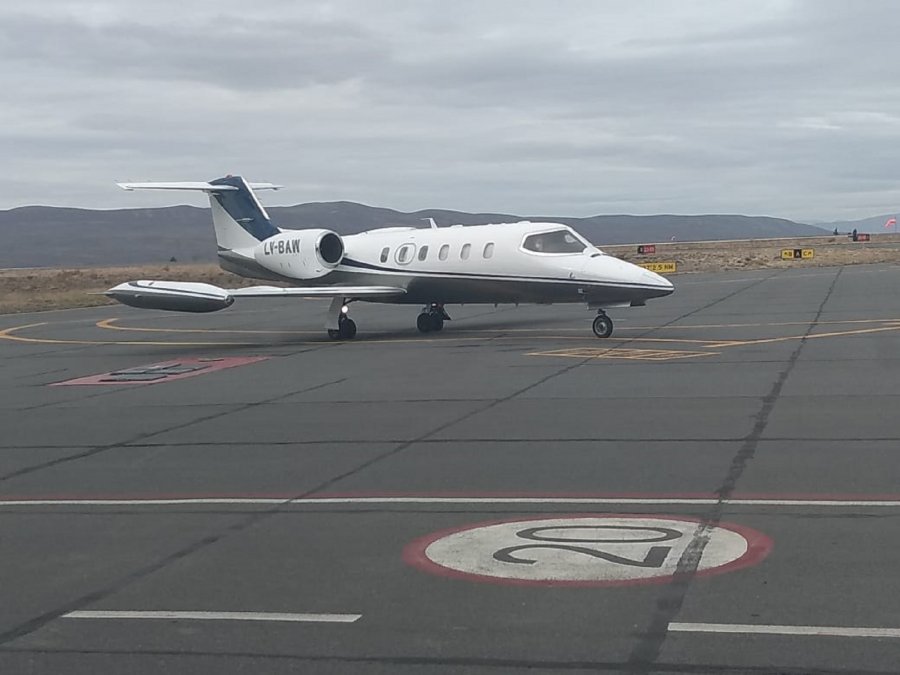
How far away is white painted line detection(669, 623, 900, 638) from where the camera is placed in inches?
245

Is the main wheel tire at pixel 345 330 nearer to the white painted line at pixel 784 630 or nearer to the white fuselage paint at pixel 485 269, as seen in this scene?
the white fuselage paint at pixel 485 269

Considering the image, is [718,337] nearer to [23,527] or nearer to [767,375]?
[767,375]

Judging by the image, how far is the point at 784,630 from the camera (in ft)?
20.8

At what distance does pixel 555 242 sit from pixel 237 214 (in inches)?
409

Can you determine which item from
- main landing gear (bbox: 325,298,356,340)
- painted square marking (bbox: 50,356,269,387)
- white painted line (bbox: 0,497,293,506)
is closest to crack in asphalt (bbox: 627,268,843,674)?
white painted line (bbox: 0,497,293,506)

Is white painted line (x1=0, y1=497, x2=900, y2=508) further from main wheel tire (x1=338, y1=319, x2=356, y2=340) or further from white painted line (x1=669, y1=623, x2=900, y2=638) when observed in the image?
main wheel tire (x1=338, y1=319, x2=356, y2=340)

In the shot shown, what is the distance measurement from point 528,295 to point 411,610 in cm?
1953

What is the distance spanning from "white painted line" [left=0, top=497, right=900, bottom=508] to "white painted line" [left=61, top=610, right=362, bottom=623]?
308 cm

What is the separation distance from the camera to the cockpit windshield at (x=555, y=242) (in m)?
26.0

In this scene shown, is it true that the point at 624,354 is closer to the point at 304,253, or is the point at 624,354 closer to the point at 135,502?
the point at 304,253

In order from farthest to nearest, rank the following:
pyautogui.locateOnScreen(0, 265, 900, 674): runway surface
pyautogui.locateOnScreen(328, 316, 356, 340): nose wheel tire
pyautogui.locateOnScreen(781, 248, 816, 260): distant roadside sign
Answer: pyautogui.locateOnScreen(781, 248, 816, 260): distant roadside sign, pyautogui.locateOnScreen(328, 316, 356, 340): nose wheel tire, pyautogui.locateOnScreen(0, 265, 900, 674): runway surface

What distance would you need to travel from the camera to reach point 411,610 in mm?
6992

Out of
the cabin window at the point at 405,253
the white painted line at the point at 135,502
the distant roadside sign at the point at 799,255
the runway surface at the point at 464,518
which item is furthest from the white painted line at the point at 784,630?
the distant roadside sign at the point at 799,255

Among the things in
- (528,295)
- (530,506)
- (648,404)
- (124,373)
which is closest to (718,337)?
(528,295)
